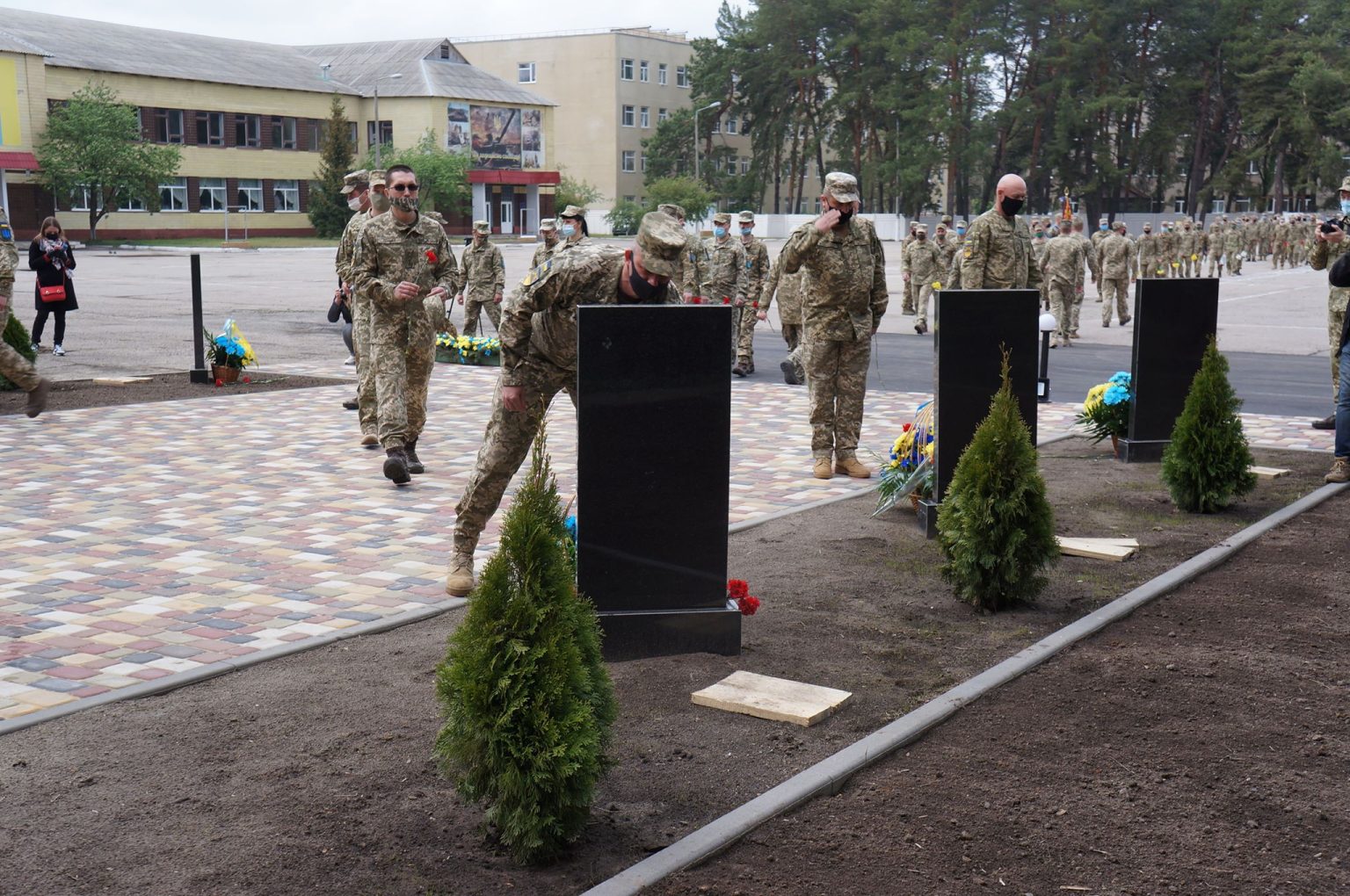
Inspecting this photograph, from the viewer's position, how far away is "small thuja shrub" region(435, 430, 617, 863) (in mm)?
3771

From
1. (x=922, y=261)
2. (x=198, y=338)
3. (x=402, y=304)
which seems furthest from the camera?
(x=922, y=261)

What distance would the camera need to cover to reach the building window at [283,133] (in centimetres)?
7924

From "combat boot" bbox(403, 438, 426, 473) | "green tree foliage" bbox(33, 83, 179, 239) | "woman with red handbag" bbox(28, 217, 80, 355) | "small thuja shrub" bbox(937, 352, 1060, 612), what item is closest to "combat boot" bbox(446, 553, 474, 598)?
"small thuja shrub" bbox(937, 352, 1060, 612)

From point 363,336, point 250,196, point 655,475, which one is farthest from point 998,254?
point 250,196

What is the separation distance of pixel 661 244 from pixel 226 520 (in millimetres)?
3960

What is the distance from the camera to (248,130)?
77875 millimetres

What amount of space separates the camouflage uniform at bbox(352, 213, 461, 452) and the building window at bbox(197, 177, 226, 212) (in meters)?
70.3

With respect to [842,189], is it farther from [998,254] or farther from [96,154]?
[96,154]

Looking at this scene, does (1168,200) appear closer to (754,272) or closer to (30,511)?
(754,272)

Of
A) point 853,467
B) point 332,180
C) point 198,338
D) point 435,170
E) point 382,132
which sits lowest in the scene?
point 853,467

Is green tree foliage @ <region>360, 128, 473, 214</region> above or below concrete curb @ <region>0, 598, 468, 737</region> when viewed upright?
above

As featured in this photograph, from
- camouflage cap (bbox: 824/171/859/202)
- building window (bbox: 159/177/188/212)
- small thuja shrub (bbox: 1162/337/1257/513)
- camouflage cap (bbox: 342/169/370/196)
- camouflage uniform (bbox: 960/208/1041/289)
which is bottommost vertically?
small thuja shrub (bbox: 1162/337/1257/513)

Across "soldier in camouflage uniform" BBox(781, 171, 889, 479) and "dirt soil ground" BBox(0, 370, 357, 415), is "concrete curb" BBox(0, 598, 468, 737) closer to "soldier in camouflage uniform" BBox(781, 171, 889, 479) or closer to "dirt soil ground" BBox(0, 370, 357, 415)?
"soldier in camouflage uniform" BBox(781, 171, 889, 479)

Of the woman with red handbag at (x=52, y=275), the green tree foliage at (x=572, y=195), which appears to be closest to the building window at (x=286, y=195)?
the green tree foliage at (x=572, y=195)
